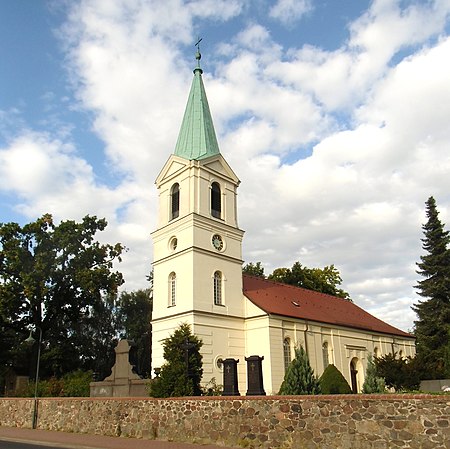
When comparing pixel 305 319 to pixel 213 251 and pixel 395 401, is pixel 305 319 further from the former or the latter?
pixel 395 401

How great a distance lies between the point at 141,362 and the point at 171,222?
68.2 ft

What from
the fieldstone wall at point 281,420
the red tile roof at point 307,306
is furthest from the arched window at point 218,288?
the fieldstone wall at point 281,420

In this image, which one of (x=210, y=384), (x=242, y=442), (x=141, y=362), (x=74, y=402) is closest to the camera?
(x=242, y=442)

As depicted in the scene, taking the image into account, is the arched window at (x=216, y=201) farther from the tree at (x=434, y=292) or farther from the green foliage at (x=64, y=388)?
the tree at (x=434, y=292)

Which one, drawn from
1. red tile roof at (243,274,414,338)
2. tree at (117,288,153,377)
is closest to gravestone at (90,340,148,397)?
red tile roof at (243,274,414,338)

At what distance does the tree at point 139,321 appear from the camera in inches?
1763

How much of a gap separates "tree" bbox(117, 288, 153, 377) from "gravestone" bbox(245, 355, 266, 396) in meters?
28.9

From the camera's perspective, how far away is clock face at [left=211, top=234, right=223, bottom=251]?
94.6 feet

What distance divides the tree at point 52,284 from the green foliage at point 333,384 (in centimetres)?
1820

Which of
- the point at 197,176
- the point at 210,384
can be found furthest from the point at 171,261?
the point at 210,384

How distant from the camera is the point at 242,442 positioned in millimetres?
13109

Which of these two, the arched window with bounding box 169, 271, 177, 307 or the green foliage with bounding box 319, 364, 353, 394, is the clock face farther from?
the green foliage with bounding box 319, 364, 353, 394

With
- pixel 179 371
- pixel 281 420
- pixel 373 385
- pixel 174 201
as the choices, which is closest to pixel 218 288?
pixel 174 201

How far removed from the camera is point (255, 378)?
16578 mm
